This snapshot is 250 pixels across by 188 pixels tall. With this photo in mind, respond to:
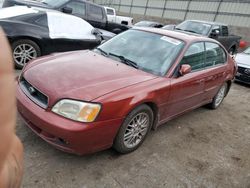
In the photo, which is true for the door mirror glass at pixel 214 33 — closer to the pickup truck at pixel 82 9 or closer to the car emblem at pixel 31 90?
the pickup truck at pixel 82 9

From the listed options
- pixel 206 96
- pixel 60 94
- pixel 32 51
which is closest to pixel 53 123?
pixel 60 94

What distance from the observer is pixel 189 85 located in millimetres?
3949

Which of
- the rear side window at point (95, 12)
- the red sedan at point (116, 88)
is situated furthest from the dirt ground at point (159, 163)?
the rear side window at point (95, 12)

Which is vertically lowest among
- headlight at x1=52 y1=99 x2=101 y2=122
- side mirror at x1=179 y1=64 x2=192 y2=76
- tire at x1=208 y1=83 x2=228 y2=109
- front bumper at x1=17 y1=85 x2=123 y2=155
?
tire at x1=208 y1=83 x2=228 y2=109

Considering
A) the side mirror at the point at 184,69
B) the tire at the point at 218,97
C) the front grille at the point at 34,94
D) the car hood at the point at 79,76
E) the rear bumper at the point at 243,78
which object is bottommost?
the rear bumper at the point at 243,78

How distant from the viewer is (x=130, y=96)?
303 centimetres

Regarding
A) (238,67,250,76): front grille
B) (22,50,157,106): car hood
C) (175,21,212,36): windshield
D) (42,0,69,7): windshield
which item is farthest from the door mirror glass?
(22,50,157,106): car hood

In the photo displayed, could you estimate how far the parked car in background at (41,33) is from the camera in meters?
5.39

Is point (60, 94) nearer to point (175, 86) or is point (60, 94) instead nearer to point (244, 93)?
point (175, 86)

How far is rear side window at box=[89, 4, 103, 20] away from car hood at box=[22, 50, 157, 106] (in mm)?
6338

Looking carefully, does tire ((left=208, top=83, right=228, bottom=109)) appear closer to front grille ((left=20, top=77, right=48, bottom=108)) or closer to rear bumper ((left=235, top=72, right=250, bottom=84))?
rear bumper ((left=235, top=72, right=250, bottom=84))

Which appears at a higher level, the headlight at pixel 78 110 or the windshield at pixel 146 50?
the windshield at pixel 146 50

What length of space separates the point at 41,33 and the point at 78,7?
162 inches

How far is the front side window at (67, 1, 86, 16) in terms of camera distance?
30.2ft
